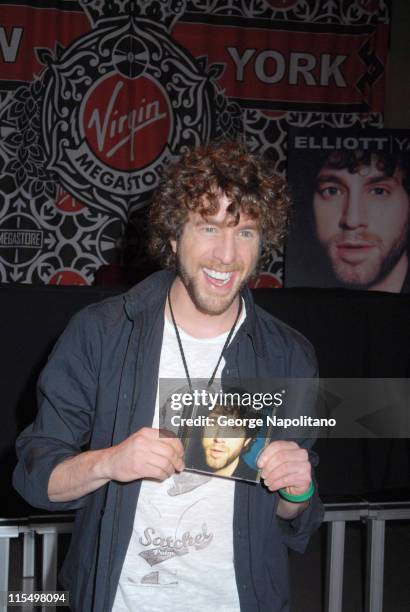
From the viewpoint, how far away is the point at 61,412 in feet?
4.16

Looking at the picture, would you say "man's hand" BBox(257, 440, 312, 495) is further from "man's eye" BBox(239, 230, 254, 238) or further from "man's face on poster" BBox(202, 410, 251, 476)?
"man's eye" BBox(239, 230, 254, 238)

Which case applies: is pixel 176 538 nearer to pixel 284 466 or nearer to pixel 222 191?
pixel 284 466

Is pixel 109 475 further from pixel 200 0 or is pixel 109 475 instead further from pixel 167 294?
pixel 200 0

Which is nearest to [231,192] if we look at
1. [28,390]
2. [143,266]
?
[28,390]

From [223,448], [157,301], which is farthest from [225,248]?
[223,448]

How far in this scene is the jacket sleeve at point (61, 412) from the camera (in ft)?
4.02

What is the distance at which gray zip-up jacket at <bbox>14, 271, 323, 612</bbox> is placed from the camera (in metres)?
1.25

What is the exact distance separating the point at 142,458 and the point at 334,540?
118 cm

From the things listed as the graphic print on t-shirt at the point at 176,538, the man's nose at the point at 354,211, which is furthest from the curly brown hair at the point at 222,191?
the man's nose at the point at 354,211

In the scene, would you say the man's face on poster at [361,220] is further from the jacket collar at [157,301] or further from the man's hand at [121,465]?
the man's hand at [121,465]

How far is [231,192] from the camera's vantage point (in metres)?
1.37

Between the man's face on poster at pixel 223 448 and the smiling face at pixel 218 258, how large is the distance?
25cm

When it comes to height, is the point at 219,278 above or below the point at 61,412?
above

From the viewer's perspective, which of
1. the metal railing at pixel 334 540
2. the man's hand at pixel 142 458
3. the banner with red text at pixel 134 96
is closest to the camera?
the man's hand at pixel 142 458
